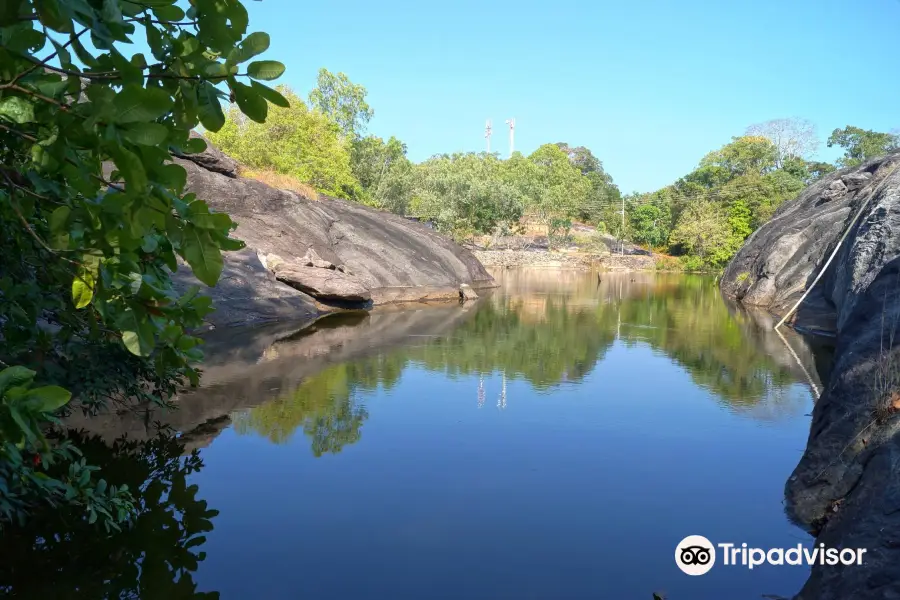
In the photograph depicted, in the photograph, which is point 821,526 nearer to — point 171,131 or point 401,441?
point 401,441

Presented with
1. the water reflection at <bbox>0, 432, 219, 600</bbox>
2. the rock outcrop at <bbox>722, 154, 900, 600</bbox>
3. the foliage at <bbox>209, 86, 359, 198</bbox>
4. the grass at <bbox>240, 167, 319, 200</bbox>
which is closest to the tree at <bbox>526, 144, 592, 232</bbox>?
the foliage at <bbox>209, 86, 359, 198</bbox>

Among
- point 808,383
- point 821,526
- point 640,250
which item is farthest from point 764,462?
point 640,250

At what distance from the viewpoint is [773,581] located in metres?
5.78

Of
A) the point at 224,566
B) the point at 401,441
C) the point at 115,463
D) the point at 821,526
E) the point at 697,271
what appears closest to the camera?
the point at 224,566

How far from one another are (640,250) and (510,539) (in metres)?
71.3

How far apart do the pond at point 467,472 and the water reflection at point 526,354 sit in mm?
84

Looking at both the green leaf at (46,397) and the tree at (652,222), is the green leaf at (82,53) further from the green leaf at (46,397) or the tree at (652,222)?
the tree at (652,222)

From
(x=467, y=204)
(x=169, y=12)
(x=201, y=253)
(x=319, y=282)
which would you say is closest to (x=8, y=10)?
(x=169, y=12)

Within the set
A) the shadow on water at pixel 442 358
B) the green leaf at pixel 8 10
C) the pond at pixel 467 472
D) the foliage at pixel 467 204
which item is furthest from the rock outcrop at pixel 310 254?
the foliage at pixel 467 204

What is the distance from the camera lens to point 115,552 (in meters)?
5.70

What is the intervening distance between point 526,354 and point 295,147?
3490 cm

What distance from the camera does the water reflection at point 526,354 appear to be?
10.8 metres

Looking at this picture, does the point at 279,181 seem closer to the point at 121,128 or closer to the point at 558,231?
the point at 121,128

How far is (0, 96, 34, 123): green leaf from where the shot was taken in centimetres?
201
